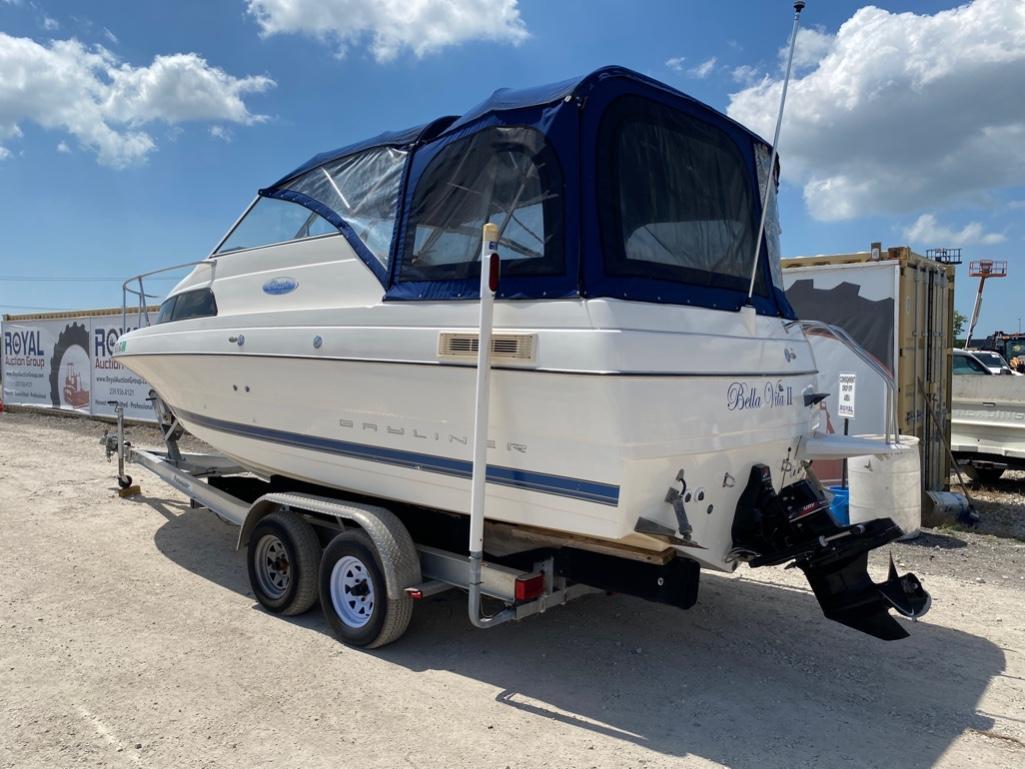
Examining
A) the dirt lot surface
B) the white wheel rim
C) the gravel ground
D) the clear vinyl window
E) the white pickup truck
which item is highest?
the clear vinyl window

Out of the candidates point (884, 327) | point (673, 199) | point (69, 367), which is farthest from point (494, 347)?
point (69, 367)

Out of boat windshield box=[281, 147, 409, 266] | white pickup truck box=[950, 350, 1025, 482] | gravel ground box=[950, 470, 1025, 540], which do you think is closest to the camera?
boat windshield box=[281, 147, 409, 266]

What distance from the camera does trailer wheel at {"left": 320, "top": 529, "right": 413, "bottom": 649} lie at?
4.27m

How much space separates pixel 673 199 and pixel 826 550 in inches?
74.4

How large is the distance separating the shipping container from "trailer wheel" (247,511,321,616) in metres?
5.90

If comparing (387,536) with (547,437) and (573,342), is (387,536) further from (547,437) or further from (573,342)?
(573,342)

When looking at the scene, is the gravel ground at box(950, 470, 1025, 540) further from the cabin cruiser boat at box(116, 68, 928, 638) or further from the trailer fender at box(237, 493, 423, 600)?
the trailer fender at box(237, 493, 423, 600)

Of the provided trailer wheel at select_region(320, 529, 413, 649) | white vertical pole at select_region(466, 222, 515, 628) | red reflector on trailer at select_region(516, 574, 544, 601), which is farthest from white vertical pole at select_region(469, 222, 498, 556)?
trailer wheel at select_region(320, 529, 413, 649)

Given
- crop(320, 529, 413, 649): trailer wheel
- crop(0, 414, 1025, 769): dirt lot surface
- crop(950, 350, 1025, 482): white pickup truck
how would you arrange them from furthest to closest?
crop(950, 350, 1025, 482): white pickup truck → crop(320, 529, 413, 649): trailer wheel → crop(0, 414, 1025, 769): dirt lot surface

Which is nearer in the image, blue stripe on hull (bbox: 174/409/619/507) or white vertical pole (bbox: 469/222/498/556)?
blue stripe on hull (bbox: 174/409/619/507)

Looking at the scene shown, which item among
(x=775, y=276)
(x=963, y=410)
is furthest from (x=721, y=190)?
(x=963, y=410)

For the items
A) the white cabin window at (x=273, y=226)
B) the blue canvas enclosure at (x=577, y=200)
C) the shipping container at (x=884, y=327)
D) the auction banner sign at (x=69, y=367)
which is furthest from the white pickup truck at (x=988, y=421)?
the auction banner sign at (x=69, y=367)

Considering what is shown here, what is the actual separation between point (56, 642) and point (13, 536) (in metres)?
2.86

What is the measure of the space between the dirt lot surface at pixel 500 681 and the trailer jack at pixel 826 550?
1.44 feet
